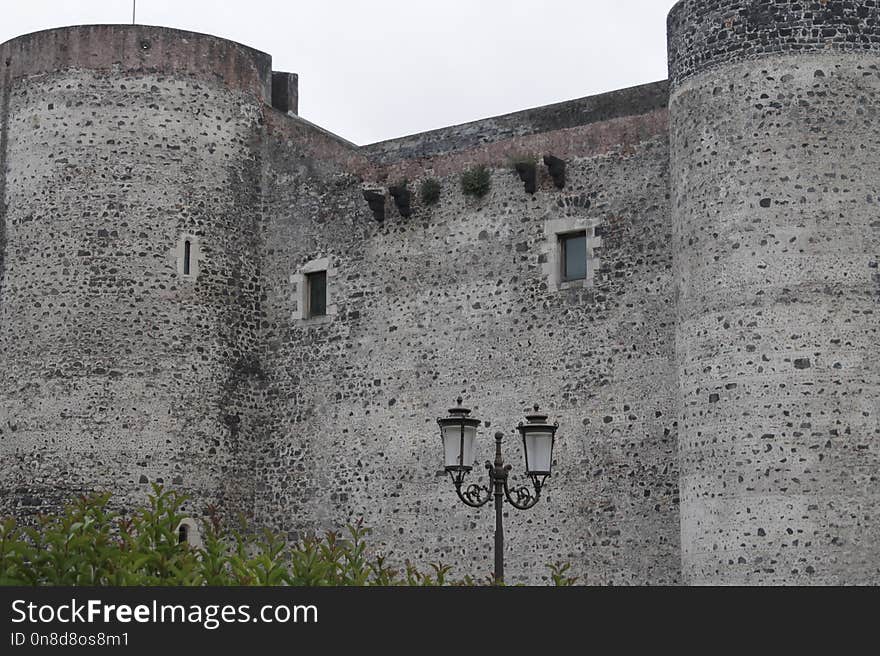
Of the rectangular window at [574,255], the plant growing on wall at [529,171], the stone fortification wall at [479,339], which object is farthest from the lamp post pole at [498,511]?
the plant growing on wall at [529,171]

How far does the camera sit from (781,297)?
16.9 meters

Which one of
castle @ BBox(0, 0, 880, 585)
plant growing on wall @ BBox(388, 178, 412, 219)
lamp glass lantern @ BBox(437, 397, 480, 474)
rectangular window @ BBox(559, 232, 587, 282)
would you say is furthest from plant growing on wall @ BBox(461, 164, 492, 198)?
lamp glass lantern @ BBox(437, 397, 480, 474)

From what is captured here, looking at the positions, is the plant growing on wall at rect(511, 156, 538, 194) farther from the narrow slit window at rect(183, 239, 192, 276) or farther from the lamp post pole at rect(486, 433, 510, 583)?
the lamp post pole at rect(486, 433, 510, 583)

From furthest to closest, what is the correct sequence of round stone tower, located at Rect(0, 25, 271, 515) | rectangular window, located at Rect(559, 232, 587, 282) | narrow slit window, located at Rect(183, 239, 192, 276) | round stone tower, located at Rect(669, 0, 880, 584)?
narrow slit window, located at Rect(183, 239, 192, 276)
round stone tower, located at Rect(0, 25, 271, 515)
rectangular window, located at Rect(559, 232, 587, 282)
round stone tower, located at Rect(669, 0, 880, 584)

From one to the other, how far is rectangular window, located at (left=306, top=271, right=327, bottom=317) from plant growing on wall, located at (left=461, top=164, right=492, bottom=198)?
2.37 meters

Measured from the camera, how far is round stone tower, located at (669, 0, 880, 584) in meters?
16.4

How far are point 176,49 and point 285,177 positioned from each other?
2.03 meters

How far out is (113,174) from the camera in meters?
21.5

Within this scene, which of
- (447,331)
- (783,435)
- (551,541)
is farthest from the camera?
(447,331)

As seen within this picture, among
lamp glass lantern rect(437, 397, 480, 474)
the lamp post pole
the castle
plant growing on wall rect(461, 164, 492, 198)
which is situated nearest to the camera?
the lamp post pole

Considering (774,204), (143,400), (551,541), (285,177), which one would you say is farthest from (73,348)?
(774,204)

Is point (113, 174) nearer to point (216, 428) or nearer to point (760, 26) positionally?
point (216, 428)

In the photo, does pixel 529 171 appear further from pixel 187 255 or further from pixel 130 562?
pixel 130 562

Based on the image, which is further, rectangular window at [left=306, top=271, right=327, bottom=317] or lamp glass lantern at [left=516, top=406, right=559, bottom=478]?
rectangular window at [left=306, top=271, right=327, bottom=317]
